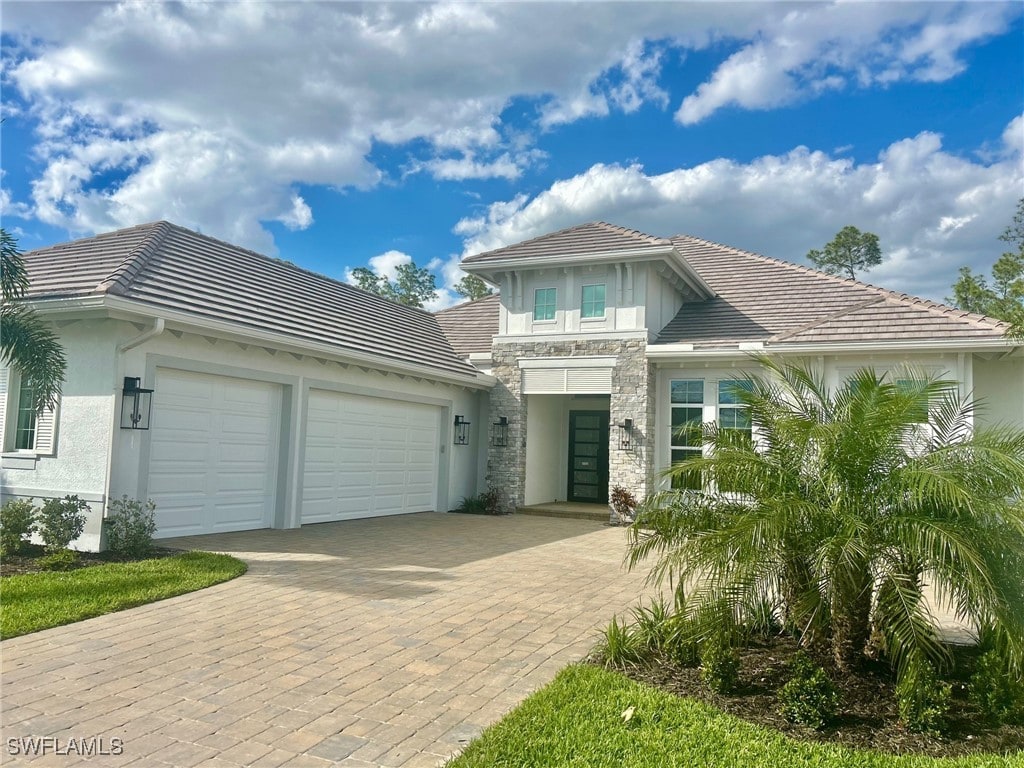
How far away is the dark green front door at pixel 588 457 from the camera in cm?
1812

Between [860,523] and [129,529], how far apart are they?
26.9 ft

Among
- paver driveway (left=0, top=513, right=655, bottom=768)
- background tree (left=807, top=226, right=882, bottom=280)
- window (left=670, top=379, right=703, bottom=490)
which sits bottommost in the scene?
paver driveway (left=0, top=513, right=655, bottom=768)

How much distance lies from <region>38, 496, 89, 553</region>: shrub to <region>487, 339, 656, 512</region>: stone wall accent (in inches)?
365

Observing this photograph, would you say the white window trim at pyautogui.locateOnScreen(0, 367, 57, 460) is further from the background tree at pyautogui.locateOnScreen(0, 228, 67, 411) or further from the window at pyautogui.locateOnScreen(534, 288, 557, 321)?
the window at pyautogui.locateOnScreen(534, 288, 557, 321)

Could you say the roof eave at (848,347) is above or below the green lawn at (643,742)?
above

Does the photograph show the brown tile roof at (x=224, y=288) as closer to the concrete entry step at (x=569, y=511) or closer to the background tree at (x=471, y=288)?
the concrete entry step at (x=569, y=511)

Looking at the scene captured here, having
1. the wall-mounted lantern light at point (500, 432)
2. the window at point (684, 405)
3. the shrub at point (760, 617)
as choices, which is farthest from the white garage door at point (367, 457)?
the shrub at point (760, 617)

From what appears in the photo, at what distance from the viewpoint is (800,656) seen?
14.1ft

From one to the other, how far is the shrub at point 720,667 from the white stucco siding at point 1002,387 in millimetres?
11508

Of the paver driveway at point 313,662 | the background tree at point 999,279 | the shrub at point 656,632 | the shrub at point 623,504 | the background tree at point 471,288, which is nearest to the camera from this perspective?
the paver driveway at point 313,662

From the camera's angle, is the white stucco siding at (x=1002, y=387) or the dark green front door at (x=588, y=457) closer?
the white stucco siding at (x=1002, y=387)

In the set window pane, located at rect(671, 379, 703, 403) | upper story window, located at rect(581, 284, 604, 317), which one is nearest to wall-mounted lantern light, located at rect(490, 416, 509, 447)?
upper story window, located at rect(581, 284, 604, 317)

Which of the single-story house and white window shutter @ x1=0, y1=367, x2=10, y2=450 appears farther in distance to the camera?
white window shutter @ x1=0, y1=367, x2=10, y2=450

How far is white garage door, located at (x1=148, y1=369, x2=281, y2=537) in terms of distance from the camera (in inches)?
379
